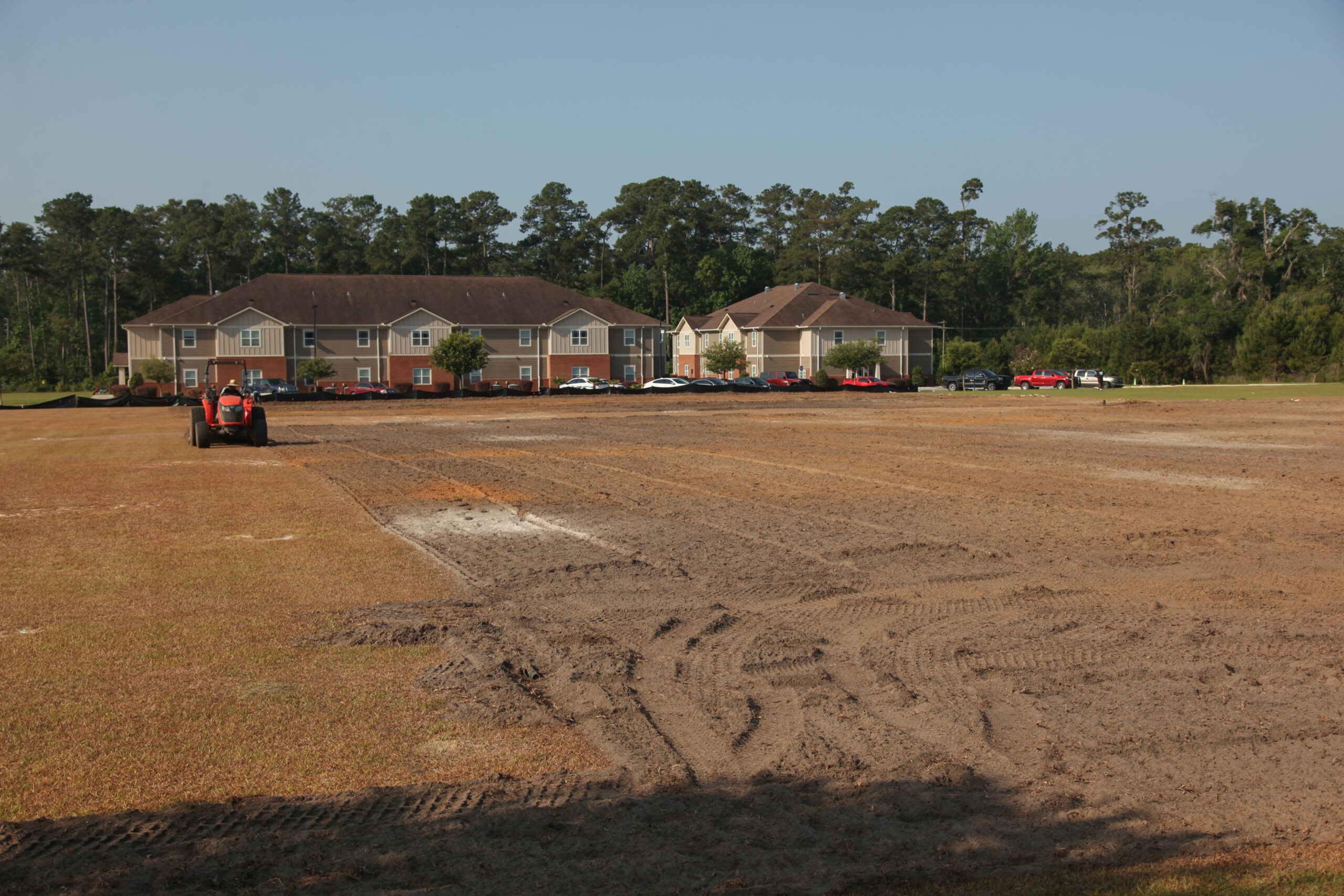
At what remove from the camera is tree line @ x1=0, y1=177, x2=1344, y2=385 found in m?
104

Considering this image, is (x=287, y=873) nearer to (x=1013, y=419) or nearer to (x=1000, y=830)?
(x=1000, y=830)

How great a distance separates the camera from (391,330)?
276 ft

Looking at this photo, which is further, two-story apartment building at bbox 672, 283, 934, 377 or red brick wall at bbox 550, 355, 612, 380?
two-story apartment building at bbox 672, 283, 934, 377

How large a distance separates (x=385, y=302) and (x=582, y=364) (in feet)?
57.2

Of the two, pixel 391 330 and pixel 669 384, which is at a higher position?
pixel 391 330

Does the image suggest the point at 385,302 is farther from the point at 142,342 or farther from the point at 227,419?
the point at 227,419

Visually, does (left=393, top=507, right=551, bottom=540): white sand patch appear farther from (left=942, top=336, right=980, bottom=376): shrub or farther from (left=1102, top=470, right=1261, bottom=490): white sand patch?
(left=942, top=336, right=980, bottom=376): shrub

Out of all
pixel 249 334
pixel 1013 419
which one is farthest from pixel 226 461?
pixel 249 334

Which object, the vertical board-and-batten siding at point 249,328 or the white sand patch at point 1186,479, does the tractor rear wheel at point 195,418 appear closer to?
the white sand patch at point 1186,479

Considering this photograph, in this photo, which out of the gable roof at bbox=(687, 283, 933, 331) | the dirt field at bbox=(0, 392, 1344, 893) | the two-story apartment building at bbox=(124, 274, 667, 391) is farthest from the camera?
the gable roof at bbox=(687, 283, 933, 331)

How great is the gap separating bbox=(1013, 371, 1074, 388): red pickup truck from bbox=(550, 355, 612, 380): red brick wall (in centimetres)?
3453

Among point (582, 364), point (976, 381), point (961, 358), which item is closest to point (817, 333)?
point (961, 358)

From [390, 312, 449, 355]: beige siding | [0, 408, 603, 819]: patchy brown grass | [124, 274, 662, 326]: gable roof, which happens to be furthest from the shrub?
[0, 408, 603, 819]: patchy brown grass

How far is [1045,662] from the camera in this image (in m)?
7.91
